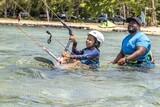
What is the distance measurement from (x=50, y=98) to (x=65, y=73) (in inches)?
132

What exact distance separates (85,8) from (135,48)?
2050 inches

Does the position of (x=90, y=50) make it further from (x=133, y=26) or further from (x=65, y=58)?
(x=133, y=26)

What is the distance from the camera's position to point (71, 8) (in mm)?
64562

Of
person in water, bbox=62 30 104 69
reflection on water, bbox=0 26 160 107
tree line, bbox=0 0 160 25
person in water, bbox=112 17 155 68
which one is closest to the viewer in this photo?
reflection on water, bbox=0 26 160 107

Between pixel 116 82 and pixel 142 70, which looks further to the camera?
pixel 142 70

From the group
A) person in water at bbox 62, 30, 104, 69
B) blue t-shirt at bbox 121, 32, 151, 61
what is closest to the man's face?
blue t-shirt at bbox 121, 32, 151, 61

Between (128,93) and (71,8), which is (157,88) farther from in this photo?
(71,8)

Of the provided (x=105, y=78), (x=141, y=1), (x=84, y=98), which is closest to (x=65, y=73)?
(x=105, y=78)

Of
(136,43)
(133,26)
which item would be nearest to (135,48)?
(136,43)

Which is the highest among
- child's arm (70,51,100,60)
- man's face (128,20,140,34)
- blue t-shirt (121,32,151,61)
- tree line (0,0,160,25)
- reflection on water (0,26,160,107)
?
man's face (128,20,140,34)

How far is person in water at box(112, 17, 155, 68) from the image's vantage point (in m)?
12.4

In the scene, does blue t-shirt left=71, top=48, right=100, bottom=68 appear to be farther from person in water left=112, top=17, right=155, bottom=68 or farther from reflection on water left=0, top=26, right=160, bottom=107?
person in water left=112, top=17, right=155, bottom=68

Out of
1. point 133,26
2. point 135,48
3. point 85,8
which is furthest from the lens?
point 85,8

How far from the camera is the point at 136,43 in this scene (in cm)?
1259
